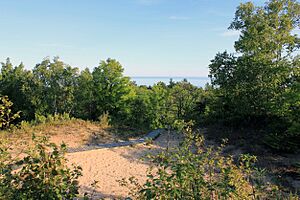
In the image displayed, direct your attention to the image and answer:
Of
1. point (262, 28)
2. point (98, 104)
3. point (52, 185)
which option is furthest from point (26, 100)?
point (52, 185)

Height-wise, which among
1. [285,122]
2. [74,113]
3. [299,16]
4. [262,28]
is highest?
[299,16]

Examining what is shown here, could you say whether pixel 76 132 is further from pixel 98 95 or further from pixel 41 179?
pixel 41 179

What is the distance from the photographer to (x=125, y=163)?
8.51 meters

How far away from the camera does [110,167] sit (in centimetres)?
805

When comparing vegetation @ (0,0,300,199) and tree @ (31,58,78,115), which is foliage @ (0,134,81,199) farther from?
tree @ (31,58,78,115)

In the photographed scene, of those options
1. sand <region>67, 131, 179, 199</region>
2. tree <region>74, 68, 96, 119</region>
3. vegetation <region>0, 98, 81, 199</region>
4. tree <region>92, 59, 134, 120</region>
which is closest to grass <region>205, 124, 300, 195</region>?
sand <region>67, 131, 179, 199</region>

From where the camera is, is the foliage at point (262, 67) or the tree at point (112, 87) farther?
the tree at point (112, 87)

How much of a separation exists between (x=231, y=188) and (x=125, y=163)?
6661 mm

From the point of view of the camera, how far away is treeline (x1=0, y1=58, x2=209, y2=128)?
2023 cm

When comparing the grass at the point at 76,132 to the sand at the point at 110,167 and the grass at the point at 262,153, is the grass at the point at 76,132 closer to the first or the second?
the sand at the point at 110,167

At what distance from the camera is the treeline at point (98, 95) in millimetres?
20234

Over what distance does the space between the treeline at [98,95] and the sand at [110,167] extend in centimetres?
929

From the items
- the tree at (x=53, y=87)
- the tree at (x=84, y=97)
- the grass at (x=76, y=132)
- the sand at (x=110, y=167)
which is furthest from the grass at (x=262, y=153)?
the tree at (x=53, y=87)

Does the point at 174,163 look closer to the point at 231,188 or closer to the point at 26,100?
the point at 231,188
